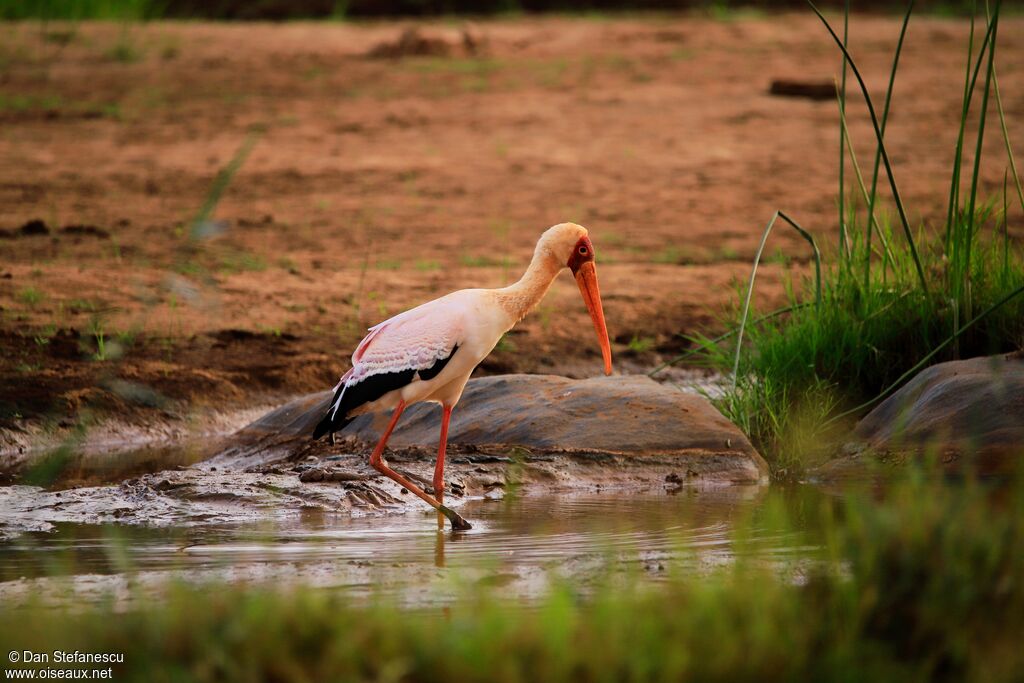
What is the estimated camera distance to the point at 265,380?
683 centimetres

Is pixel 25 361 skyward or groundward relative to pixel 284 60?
Result: groundward

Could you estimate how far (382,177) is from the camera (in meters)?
10.7

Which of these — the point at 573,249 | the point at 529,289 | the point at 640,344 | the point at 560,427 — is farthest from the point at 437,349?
the point at 640,344

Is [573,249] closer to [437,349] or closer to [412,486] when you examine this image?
[437,349]

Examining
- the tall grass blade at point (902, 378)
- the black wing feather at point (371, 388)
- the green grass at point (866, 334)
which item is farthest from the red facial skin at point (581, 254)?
the tall grass blade at point (902, 378)

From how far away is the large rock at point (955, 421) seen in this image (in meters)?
5.12

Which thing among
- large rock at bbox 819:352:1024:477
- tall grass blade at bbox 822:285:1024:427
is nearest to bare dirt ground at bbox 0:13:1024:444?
tall grass blade at bbox 822:285:1024:427

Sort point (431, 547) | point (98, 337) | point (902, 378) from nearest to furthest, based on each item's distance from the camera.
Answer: point (431, 547)
point (902, 378)
point (98, 337)

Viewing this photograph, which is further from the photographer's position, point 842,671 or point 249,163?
point 249,163

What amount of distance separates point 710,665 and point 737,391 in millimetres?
3566

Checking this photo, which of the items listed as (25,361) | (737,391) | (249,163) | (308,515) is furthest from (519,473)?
(249,163)

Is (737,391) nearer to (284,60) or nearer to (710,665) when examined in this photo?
(710,665)

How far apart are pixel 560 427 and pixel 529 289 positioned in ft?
2.88

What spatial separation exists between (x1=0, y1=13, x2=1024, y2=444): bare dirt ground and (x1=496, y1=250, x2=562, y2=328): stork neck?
1233 millimetres
